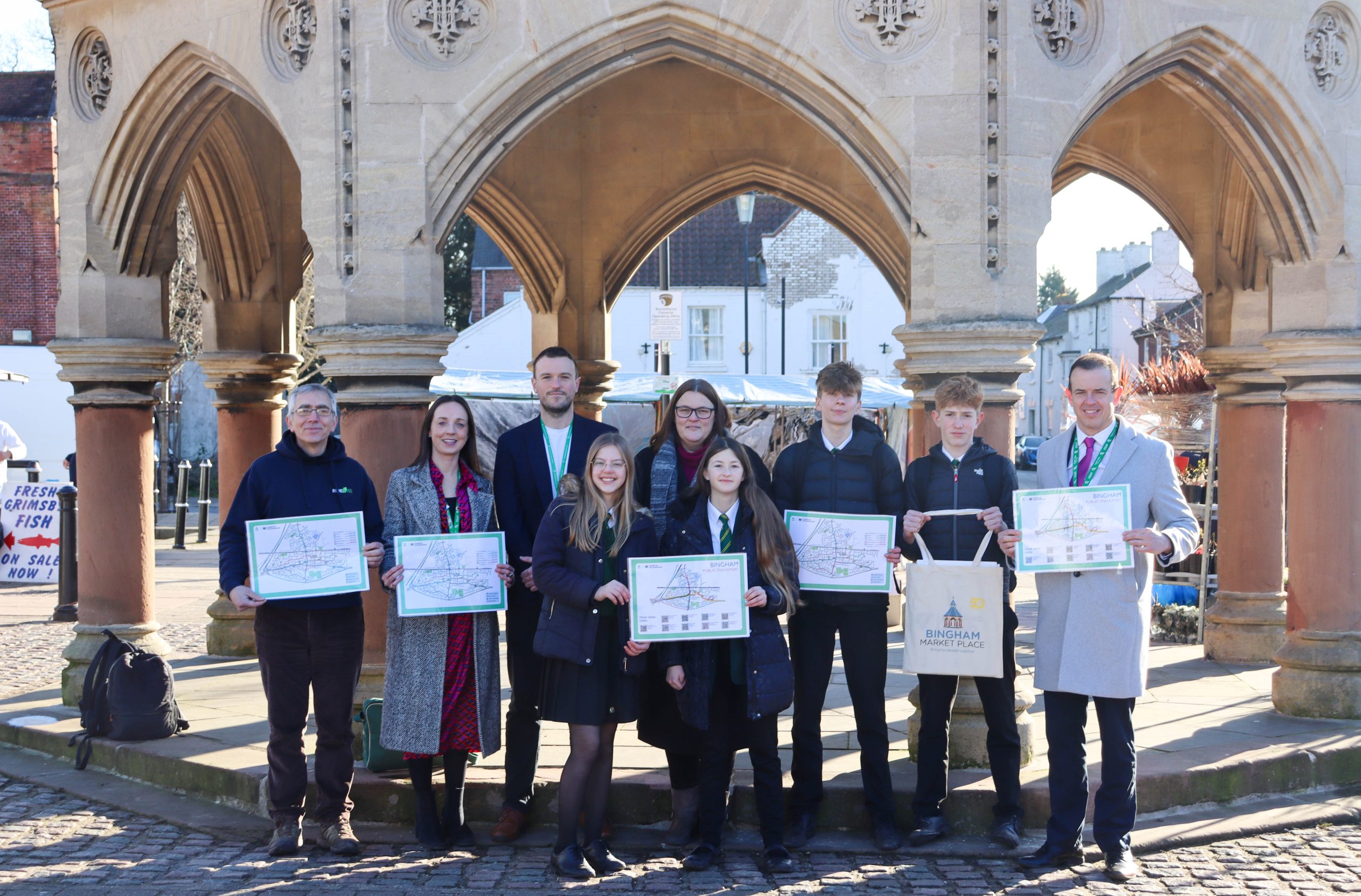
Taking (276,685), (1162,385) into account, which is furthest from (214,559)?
(276,685)

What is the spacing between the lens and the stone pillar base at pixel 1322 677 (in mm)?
7293

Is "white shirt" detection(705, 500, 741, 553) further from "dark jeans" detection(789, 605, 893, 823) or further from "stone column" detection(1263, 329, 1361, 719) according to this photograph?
"stone column" detection(1263, 329, 1361, 719)

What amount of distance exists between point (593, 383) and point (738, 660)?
5.45 meters

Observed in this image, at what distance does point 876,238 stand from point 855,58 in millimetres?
4644

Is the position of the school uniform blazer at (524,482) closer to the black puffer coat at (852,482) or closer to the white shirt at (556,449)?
the white shirt at (556,449)

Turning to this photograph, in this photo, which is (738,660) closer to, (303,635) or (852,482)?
(852,482)

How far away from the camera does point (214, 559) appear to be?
17.4m

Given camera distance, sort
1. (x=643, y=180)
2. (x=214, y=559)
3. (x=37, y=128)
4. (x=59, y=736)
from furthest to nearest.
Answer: (x=37, y=128) < (x=214, y=559) < (x=643, y=180) < (x=59, y=736)

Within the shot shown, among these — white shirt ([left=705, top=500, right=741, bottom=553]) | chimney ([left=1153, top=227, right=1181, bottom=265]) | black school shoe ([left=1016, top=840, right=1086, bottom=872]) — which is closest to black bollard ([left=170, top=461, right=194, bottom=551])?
white shirt ([left=705, top=500, right=741, bottom=553])

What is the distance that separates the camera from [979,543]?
18.3 feet

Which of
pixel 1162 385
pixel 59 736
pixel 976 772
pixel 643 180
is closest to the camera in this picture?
pixel 976 772

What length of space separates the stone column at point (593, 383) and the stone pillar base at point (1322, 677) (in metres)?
5.12

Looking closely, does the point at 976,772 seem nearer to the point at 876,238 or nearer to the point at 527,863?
the point at 527,863

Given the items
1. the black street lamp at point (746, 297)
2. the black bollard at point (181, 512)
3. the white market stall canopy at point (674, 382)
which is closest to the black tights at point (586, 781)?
the white market stall canopy at point (674, 382)
